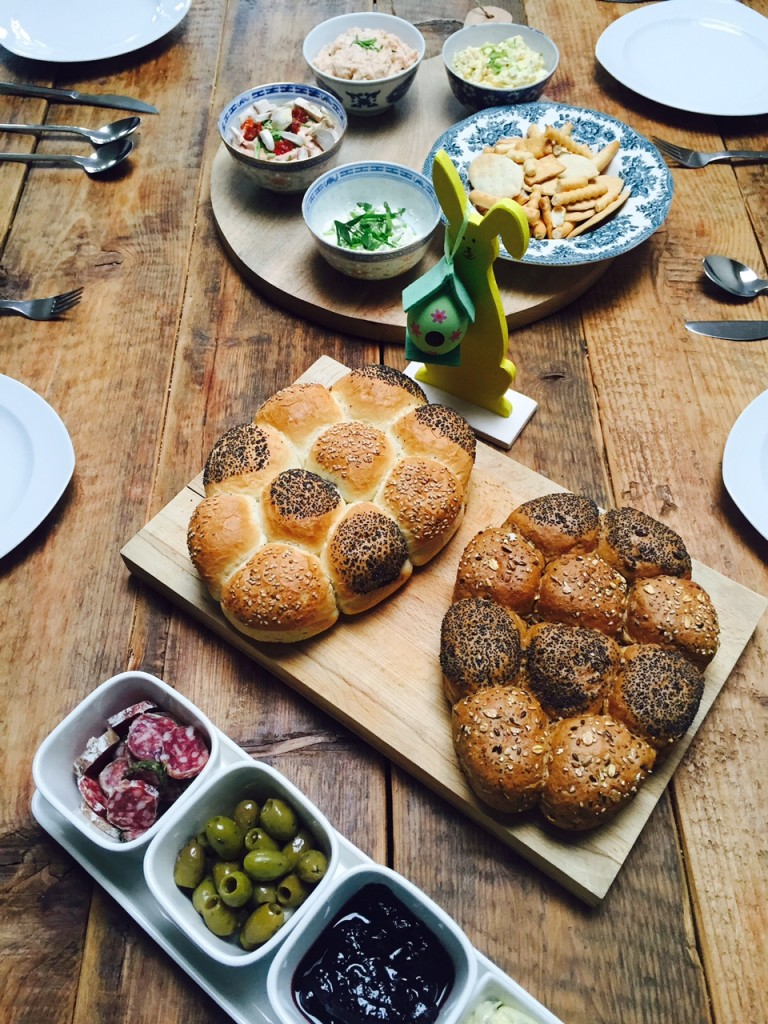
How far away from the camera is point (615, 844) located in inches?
53.2

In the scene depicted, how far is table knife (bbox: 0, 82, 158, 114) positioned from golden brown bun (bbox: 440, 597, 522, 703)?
2105 mm

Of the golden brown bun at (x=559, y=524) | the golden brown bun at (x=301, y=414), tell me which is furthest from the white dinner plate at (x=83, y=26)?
the golden brown bun at (x=559, y=524)

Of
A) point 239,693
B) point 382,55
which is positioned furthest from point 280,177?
point 239,693

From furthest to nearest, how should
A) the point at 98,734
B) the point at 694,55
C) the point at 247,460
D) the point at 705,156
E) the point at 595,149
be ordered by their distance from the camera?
the point at 694,55 → the point at 705,156 → the point at 595,149 → the point at 247,460 → the point at 98,734

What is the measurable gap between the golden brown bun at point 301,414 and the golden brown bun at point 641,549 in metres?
0.61

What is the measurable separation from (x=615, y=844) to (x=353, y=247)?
4.95 ft

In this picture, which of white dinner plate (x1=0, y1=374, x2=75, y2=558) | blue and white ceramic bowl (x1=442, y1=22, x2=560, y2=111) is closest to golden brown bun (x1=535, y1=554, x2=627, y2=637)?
white dinner plate (x1=0, y1=374, x2=75, y2=558)

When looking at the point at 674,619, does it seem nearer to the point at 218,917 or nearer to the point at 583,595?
the point at 583,595

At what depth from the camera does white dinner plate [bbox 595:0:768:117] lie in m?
2.60

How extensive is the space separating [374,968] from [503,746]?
380mm

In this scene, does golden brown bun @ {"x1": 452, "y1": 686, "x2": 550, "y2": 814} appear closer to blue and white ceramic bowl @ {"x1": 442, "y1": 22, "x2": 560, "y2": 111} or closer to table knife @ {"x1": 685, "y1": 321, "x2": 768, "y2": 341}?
table knife @ {"x1": 685, "y1": 321, "x2": 768, "y2": 341}

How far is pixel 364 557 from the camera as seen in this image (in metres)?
1.53

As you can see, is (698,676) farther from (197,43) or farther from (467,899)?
(197,43)

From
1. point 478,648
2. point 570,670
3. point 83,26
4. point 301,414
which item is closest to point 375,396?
point 301,414
